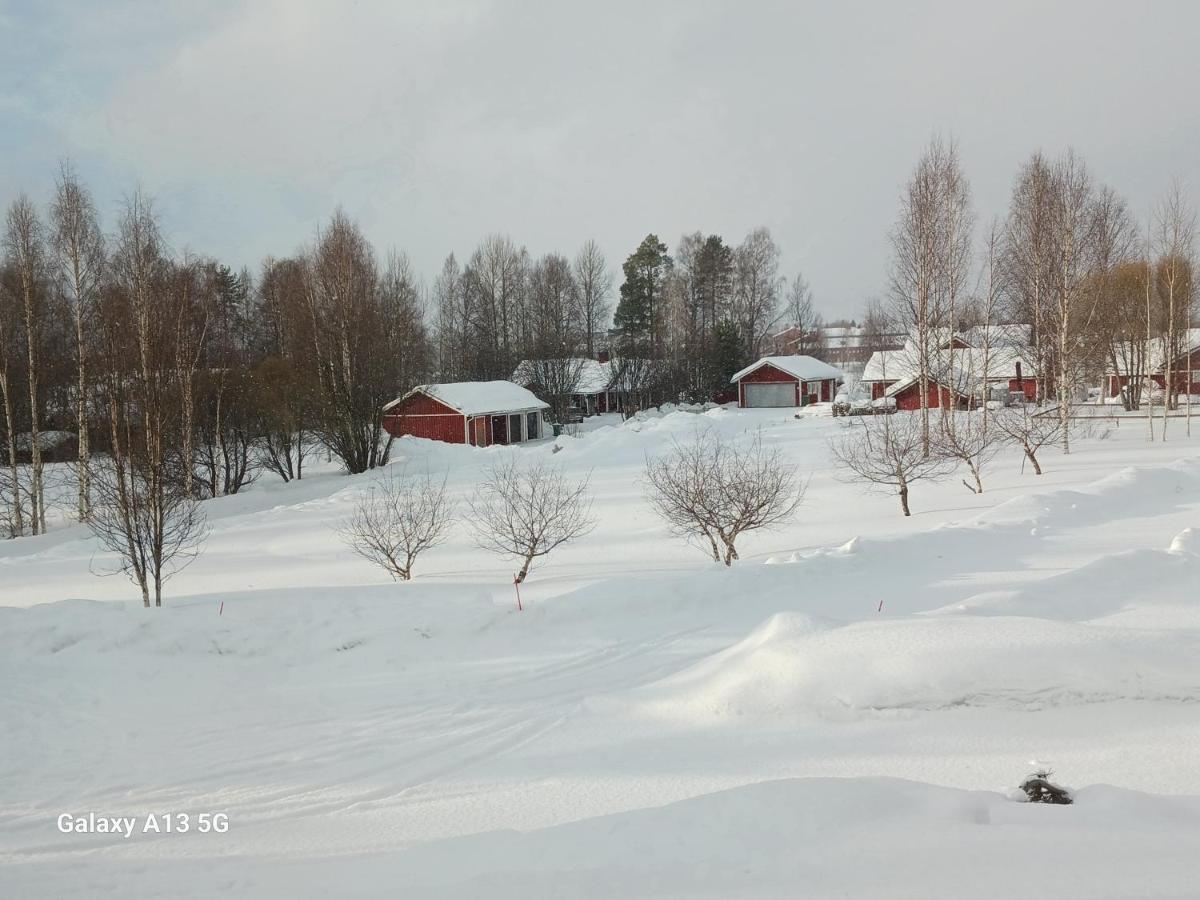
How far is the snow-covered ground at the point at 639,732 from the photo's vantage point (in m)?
4.38

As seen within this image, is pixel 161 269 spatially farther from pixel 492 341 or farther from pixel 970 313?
pixel 492 341

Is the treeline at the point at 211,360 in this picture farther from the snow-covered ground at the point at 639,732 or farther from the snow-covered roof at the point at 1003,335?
the snow-covered roof at the point at 1003,335

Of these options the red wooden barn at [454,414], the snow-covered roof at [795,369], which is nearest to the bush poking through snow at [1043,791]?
the red wooden barn at [454,414]

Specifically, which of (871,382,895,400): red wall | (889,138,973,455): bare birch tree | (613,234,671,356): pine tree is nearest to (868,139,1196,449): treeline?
(889,138,973,455): bare birch tree

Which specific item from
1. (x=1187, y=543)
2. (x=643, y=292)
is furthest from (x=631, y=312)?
(x=1187, y=543)

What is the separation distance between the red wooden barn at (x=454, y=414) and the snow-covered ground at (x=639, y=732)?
26.3 metres

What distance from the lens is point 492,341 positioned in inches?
2381

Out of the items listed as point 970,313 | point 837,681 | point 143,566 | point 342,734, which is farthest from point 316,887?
point 970,313

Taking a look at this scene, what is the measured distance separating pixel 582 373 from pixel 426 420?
64.4ft

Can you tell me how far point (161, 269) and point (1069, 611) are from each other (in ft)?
61.8

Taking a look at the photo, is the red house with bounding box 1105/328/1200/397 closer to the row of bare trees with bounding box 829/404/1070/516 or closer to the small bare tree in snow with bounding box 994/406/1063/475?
the small bare tree in snow with bounding box 994/406/1063/475

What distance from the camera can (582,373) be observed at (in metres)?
55.6

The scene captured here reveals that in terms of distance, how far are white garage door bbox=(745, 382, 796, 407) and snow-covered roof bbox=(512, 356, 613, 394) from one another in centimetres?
964

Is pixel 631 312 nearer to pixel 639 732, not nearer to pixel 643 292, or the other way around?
pixel 643 292
